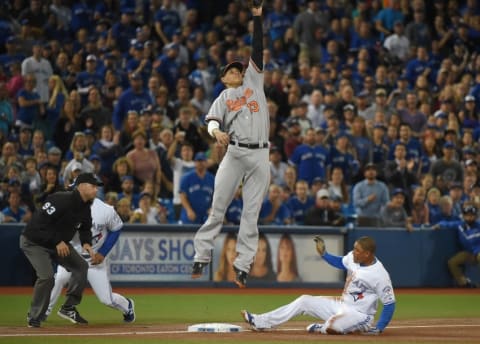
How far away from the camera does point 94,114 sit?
19.8 metres

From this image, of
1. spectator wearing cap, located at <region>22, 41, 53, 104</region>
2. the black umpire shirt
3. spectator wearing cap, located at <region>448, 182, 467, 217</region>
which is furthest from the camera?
spectator wearing cap, located at <region>22, 41, 53, 104</region>

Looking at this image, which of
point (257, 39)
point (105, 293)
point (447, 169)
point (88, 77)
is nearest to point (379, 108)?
point (447, 169)

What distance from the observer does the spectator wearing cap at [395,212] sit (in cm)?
1952

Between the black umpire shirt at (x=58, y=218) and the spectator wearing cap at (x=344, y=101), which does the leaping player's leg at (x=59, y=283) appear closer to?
the black umpire shirt at (x=58, y=218)

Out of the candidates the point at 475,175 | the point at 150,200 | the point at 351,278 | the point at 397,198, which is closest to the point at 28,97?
the point at 150,200

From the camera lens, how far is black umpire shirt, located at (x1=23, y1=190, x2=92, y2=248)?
39.1 feet

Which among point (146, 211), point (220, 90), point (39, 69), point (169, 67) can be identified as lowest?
point (146, 211)

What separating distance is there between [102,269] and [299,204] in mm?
7145

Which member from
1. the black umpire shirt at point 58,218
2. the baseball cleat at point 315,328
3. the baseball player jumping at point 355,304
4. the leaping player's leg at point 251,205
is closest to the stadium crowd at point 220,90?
the black umpire shirt at point 58,218

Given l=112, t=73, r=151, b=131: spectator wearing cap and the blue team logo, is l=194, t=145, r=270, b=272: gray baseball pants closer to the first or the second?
the blue team logo

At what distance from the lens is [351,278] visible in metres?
11.1

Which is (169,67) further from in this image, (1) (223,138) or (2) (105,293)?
(1) (223,138)

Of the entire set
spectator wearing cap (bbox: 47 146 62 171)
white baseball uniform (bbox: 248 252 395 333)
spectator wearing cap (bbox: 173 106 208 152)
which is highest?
spectator wearing cap (bbox: 173 106 208 152)

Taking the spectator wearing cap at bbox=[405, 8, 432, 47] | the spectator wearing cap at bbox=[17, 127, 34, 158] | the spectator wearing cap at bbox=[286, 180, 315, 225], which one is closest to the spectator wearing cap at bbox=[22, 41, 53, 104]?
the spectator wearing cap at bbox=[17, 127, 34, 158]
